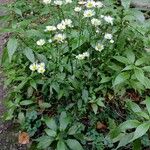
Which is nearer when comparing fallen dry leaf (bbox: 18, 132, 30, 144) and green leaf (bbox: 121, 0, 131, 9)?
green leaf (bbox: 121, 0, 131, 9)

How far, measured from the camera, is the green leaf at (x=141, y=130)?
290cm

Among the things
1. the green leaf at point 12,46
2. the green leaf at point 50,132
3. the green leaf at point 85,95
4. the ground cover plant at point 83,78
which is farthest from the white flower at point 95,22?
the green leaf at point 50,132

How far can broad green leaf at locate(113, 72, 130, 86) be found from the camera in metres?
3.51

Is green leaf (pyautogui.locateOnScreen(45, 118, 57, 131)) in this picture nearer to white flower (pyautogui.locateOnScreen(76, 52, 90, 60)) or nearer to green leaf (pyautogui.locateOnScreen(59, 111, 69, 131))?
green leaf (pyautogui.locateOnScreen(59, 111, 69, 131))

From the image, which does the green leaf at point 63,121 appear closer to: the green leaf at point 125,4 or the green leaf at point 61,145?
the green leaf at point 61,145

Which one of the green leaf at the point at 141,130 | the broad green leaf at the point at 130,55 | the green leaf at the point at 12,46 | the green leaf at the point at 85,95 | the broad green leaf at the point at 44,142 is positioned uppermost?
the green leaf at the point at 12,46

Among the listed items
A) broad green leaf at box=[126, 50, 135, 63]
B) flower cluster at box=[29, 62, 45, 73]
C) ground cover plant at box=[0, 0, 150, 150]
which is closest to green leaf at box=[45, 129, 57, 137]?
ground cover plant at box=[0, 0, 150, 150]

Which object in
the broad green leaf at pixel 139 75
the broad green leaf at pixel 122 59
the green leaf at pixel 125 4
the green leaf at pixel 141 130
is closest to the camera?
the green leaf at pixel 141 130

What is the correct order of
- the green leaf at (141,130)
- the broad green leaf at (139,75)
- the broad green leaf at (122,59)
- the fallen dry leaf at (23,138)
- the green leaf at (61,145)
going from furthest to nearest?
the fallen dry leaf at (23,138) < the broad green leaf at (122,59) < the broad green leaf at (139,75) < the green leaf at (61,145) < the green leaf at (141,130)

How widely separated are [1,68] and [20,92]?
99cm

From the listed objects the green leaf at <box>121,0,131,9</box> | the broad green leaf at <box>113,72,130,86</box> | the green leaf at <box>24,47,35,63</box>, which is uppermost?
the green leaf at <box>121,0,131,9</box>

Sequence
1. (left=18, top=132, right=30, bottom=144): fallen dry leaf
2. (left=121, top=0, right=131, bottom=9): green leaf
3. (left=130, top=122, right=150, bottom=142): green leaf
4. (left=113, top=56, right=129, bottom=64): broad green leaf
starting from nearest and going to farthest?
(left=130, top=122, right=150, bottom=142): green leaf, (left=121, top=0, right=131, bottom=9): green leaf, (left=113, top=56, right=129, bottom=64): broad green leaf, (left=18, top=132, right=30, bottom=144): fallen dry leaf

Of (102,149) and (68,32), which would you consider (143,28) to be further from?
(102,149)

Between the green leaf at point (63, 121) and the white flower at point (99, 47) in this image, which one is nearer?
the green leaf at point (63, 121)
